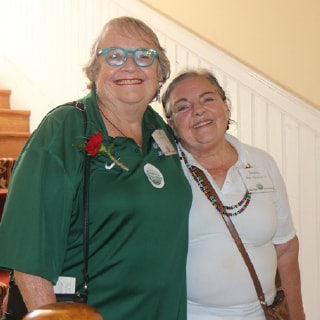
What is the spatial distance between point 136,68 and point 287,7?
58.0 inches

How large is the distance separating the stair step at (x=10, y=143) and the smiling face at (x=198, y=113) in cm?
212

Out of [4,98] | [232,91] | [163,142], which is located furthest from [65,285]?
[4,98]

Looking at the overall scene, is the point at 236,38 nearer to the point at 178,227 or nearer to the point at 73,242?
the point at 178,227

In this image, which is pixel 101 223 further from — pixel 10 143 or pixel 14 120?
pixel 14 120

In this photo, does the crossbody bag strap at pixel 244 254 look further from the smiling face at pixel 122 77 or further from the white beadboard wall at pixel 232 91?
the white beadboard wall at pixel 232 91

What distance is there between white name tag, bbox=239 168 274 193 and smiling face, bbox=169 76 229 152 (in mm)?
153

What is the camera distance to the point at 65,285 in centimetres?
122

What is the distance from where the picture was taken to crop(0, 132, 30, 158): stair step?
353 centimetres

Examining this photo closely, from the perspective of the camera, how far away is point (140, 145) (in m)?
1.48

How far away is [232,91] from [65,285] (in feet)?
5.49

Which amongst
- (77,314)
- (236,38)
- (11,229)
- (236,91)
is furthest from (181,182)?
(236,38)

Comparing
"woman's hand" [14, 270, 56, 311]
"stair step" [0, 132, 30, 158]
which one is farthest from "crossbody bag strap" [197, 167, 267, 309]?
"stair step" [0, 132, 30, 158]

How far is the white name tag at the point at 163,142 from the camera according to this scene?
59.4 inches

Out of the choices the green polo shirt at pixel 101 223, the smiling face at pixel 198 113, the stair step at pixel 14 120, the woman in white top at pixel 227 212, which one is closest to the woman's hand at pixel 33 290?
the green polo shirt at pixel 101 223
